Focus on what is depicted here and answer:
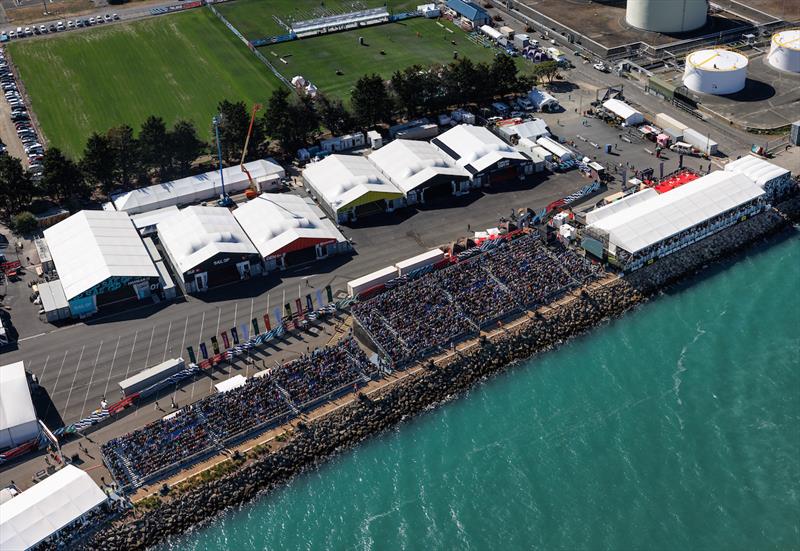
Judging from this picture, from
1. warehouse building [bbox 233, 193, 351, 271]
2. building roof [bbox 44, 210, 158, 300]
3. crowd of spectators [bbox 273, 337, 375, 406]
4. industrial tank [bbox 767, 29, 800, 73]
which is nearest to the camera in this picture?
crowd of spectators [bbox 273, 337, 375, 406]

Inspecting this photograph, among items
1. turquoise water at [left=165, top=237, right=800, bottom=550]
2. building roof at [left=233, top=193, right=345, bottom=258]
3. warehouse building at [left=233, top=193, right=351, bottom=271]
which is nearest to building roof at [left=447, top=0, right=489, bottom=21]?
building roof at [left=233, top=193, right=345, bottom=258]

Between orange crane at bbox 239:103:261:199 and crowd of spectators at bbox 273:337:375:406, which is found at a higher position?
orange crane at bbox 239:103:261:199

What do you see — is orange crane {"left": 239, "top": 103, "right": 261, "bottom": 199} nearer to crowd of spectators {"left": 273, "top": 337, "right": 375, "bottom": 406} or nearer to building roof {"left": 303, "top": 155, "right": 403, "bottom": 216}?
building roof {"left": 303, "top": 155, "right": 403, "bottom": 216}

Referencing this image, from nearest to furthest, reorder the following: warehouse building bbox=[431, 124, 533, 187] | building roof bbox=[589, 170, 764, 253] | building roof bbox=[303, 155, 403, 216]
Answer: building roof bbox=[589, 170, 764, 253], building roof bbox=[303, 155, 403, 216], warehouse building bbox=[431, 124, 533, 187]

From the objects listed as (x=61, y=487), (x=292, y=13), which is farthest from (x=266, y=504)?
(x=292, y=13)

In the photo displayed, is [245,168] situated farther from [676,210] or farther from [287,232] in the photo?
[676,210]

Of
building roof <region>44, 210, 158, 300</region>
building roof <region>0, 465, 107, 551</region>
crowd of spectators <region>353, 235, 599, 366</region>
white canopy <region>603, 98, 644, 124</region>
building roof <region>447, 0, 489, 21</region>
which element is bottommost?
crowd of spectators <region>353, 235, 599, 366</region>

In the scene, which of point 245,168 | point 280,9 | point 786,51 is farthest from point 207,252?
point 786,51
